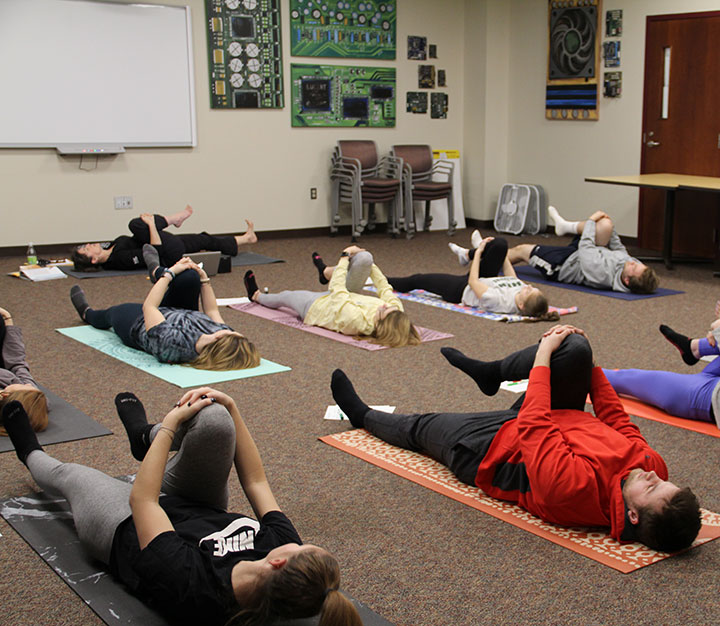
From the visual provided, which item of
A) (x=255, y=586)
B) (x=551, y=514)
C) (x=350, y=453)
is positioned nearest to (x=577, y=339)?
(x=551, y=514)

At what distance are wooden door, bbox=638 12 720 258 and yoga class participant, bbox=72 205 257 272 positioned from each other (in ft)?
12.3

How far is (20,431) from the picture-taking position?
2.64m

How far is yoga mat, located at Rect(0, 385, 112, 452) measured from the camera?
3.15 meters

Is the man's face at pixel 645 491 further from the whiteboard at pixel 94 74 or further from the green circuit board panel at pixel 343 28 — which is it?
the green circuit board panel at pixel 343 28

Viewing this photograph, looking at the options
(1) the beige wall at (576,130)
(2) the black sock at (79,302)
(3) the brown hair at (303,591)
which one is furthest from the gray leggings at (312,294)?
(1) the beige wall at (576,130)

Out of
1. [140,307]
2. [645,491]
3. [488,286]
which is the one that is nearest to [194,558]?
[645,491]

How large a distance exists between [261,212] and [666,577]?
6.85m

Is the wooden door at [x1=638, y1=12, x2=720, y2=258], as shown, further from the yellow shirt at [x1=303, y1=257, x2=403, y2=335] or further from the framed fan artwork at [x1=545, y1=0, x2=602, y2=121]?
the yellow shirt at [x1=303, y1=257, x2=403, y2=335]

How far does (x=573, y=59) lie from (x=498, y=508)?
6.87 meters

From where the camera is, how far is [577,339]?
2.57 m

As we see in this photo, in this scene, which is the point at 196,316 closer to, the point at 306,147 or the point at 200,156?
the point at 200,156

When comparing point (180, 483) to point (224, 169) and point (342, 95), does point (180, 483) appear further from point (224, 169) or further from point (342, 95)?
point (342, 95)

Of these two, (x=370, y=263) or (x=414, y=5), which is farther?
(x=414, y=5)

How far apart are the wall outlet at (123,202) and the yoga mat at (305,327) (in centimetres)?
281
